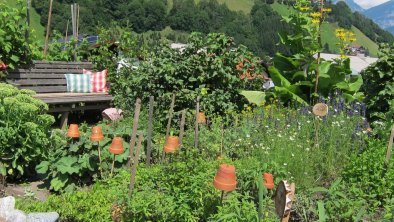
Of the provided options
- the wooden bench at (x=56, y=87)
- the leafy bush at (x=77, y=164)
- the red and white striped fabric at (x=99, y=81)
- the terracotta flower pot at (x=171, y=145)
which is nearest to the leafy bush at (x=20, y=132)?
the leafy bush at (x=77, y=164)

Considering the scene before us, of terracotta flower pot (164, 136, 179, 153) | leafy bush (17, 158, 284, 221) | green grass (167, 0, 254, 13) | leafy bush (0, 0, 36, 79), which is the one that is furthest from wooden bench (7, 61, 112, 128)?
green grass (167, 0, 254, 13)

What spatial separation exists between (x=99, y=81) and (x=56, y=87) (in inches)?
39.8

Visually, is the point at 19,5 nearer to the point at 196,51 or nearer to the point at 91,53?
the point at 91,53

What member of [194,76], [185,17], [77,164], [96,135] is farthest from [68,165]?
[185,17]

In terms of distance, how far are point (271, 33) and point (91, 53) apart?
87.7 m

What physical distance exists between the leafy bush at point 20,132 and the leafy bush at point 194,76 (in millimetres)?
2530

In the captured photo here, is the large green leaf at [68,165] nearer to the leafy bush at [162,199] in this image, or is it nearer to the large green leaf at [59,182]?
the large green leaf at [59,182]

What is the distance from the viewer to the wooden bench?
8495mm

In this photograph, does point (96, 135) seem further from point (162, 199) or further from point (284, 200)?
point (284, 200)

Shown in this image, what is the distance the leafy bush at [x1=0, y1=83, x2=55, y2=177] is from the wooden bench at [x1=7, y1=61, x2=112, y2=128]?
2.81 meters

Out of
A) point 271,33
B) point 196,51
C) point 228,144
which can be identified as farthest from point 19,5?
point 271,33

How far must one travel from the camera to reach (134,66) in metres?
9.09

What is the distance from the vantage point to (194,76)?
762cm

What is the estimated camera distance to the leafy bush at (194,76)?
7.42 metres
